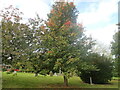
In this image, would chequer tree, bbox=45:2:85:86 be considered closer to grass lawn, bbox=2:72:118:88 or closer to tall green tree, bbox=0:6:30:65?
tall green tree, bbox=0:6:30:65

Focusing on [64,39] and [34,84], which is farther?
[34,84]

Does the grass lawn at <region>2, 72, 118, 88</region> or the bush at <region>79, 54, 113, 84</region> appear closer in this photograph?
the grass lawn at <region>2, 72, 118, 88</region>

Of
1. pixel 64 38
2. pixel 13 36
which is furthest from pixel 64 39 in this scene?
pixel 13 36

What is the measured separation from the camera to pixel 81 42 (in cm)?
1029

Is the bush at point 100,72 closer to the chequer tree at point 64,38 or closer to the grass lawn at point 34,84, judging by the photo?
the grass lawn at point 34,84

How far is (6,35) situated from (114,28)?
14039 mm

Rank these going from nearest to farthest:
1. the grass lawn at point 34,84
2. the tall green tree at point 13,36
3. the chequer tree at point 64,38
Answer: the tall green tree at point 13,36, the chequer tree at point 64,38, the grass lawn at point 34,84

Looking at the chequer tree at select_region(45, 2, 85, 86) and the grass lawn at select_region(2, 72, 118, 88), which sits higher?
the chequer tree at select_region(45, 2, 85, 86)

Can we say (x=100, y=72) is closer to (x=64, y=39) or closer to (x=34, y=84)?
(x=64, y=39)

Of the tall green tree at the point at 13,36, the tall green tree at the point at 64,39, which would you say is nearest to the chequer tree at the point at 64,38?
the tall green tree at the point at 64,39

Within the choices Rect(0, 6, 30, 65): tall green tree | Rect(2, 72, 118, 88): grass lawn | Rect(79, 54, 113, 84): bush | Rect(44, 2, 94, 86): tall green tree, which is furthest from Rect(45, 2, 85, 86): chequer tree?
Rect(79, 54, 113, 84): bush

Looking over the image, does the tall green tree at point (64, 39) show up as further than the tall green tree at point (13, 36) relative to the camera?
Yes

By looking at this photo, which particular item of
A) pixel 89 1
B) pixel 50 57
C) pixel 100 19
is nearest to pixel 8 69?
pixel 50 57

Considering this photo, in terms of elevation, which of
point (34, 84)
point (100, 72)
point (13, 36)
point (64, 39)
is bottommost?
point (34, 84)
